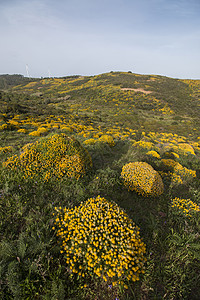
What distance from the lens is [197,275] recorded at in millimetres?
2514

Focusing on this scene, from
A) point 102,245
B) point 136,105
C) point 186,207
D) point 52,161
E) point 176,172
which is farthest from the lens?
point 136,105

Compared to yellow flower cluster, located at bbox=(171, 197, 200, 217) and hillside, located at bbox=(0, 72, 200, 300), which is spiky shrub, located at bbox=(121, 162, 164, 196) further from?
yellow flower cluster, located at bbox=(171, 197, 200, 217)

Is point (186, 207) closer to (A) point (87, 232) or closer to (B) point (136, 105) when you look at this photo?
(A) point (87, 232)

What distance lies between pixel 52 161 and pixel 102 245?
3.00 metres

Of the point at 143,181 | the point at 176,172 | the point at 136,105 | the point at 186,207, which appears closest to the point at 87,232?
the point at 143,181

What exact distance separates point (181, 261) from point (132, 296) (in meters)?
1.21

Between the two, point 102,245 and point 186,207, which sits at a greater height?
point 102,245

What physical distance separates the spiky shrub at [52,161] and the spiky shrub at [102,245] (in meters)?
1.86

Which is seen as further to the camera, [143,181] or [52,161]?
[143,181]

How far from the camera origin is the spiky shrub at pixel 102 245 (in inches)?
82.7

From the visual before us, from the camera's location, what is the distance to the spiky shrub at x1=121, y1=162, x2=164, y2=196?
4.62 meters

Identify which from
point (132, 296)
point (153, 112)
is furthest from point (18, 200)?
point (153, 112)

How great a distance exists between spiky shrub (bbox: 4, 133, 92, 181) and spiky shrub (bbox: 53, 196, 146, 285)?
1.86 metres

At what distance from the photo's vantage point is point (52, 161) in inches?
176
